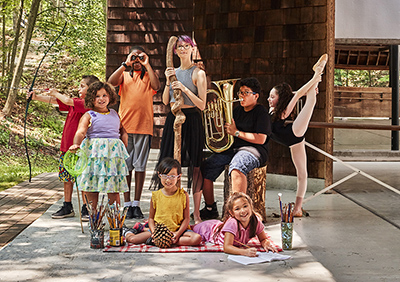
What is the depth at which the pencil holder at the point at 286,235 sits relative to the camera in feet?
14.2

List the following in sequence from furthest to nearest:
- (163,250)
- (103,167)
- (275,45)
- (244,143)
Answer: (275,45), (244,143), (103,167), (163,250)

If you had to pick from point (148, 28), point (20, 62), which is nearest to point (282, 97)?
point (148, 28)

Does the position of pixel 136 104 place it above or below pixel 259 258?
above

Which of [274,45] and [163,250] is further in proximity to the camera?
[274,45]

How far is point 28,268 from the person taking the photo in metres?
3.68

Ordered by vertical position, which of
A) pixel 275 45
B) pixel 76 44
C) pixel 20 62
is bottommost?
pixel 275 45

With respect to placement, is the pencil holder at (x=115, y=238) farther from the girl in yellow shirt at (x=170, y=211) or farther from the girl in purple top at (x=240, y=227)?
the girl in purple top at (x=240, y=227)

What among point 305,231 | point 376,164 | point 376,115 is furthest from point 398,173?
point 376,115

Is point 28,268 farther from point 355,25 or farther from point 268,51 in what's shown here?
point 355,25

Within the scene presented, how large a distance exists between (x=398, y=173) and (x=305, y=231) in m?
5.25

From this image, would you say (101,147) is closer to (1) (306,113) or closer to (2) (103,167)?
(2) (103,167)

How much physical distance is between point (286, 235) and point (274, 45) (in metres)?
4.05

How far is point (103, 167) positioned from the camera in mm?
4742

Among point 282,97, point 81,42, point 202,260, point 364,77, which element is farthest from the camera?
point 364,77
